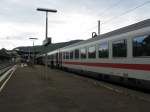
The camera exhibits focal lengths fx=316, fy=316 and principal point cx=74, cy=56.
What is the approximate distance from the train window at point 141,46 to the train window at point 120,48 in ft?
3.90

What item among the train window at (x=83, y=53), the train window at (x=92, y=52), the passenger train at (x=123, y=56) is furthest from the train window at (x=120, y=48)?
the train window at (x=83, y=53)

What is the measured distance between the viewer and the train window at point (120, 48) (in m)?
16.0

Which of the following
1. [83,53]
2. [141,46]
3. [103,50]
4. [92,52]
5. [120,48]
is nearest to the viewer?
[141,46]

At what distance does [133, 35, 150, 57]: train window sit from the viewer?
1363 cm

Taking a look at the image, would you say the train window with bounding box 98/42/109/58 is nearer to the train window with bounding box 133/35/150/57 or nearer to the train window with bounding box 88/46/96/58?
the train window with bounding box 88/46/96/58

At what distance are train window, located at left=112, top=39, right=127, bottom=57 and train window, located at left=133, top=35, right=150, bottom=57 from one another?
46.9 inches

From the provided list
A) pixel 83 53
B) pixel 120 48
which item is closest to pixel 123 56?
pixel 120 48

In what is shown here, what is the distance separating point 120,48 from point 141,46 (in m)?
2.60

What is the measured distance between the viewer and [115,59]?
1745 cm

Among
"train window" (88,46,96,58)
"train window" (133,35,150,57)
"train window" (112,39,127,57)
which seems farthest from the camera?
"train window" (88,46,96,58)

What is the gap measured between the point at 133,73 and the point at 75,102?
4560 millimetres

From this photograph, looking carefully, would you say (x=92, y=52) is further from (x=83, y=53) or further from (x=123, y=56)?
(x=123, y=56)

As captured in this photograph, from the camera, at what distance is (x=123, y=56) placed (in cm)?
1619

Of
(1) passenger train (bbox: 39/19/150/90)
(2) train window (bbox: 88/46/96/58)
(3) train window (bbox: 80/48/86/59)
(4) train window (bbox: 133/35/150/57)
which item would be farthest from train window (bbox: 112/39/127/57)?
(3) train window (bbox: 80/48/86/59)
